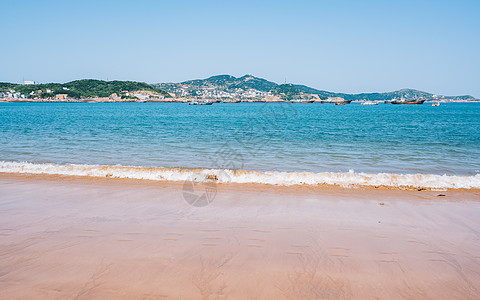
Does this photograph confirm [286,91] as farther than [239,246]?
Yes

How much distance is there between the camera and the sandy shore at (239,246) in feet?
12.1

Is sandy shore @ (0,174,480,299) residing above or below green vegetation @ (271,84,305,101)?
below

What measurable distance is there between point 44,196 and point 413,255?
871cm

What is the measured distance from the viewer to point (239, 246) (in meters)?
4.77

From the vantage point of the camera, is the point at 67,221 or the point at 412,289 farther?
the point at 67,221

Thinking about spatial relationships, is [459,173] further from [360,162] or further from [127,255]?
[127,255]

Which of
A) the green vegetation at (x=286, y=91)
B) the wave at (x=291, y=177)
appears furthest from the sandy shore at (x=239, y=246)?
the green vegetation at (x=286, y=91)

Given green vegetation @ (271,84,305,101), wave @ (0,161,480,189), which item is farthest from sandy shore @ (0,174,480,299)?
green vegetation @ (271,84,305,101)

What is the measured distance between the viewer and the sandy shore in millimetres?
3684

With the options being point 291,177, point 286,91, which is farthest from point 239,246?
point 286,91

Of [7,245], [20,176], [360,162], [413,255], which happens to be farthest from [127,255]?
[360,162]

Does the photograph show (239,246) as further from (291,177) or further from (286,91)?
(286,91)

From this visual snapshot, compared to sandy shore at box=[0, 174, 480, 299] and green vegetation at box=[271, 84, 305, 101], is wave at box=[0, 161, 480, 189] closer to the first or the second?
sandy shore at box=[0, 174, 480, 299]

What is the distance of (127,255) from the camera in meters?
4.43
